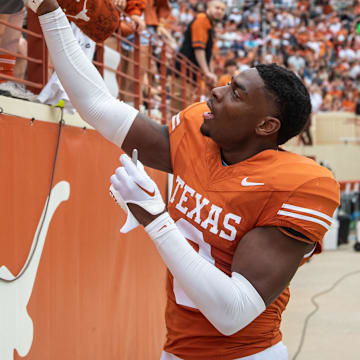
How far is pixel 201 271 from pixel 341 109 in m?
18.0

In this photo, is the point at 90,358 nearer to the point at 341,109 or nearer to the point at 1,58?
the point at 1,58

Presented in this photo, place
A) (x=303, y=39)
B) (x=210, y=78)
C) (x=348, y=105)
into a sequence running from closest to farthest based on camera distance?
(x=210, y=78)
(x=348, y=105)
(x=303, y=39)

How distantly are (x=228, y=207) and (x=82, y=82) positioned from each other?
0.67m

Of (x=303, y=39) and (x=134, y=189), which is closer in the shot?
(x=134, y=189)

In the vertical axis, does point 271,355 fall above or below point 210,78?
above

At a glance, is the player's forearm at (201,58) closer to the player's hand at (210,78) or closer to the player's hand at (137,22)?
the player's hand at (210,78)

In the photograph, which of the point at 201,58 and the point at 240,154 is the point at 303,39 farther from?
the point at 240,154

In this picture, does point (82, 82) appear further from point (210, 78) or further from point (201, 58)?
point (210, 78)

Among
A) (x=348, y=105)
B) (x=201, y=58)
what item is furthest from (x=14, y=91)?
(x=348, y=105)

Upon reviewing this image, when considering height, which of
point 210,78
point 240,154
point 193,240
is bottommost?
point 210,78

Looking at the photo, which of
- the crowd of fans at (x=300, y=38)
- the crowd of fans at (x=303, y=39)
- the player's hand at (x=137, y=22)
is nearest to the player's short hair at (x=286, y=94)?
the player's hand at (x=137, y=22)

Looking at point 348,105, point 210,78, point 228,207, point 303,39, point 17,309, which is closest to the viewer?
point 228,207

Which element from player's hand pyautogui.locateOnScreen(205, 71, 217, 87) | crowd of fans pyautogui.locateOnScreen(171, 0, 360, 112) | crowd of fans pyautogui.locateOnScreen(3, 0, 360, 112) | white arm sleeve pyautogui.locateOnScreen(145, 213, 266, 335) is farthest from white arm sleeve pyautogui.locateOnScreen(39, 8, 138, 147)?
crowd of fans pyautogui.locateOnScreen(171, 0, 360, 112)

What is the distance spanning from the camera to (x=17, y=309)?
246cm
